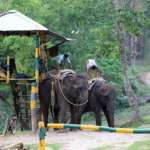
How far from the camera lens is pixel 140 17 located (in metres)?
18.8

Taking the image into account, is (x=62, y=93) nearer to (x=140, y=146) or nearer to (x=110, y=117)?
(x=110, y=117)

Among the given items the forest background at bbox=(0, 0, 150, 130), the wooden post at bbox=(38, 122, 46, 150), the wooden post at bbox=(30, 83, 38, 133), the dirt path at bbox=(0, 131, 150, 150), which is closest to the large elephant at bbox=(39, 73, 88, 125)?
the wooden post at bbox=(30, 83, 38, 133)

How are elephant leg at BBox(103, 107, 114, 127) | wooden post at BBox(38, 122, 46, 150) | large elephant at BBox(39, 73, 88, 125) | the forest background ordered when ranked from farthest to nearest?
the forest background → elephant leg at BBox(103, 107, 114, 127) → large elephant at BBox(39, 73, 88, 125) → wooden post at BBox(38, 122, 46, 150)

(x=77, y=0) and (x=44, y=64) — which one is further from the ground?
(x=77, y=0)

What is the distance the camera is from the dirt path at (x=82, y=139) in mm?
12029

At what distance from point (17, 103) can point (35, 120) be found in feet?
7.52

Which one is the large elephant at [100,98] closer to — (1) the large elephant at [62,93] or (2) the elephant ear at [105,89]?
(2) the elephant ear at [105,89]

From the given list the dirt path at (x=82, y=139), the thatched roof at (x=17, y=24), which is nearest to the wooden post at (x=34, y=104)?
the dirt path at (x=82, y=139)

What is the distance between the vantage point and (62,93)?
53.0 feet

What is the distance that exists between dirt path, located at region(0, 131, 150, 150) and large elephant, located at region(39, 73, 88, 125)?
59.6 inches

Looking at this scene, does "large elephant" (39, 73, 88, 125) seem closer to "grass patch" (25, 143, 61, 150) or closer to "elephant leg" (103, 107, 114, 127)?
"elephant leg" (103, 107, 114, 127)

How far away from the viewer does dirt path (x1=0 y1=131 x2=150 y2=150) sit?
12.0m

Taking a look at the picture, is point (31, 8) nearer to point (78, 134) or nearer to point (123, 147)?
point (78, 134)

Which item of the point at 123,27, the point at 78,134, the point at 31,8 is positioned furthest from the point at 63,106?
the point at 31,8
